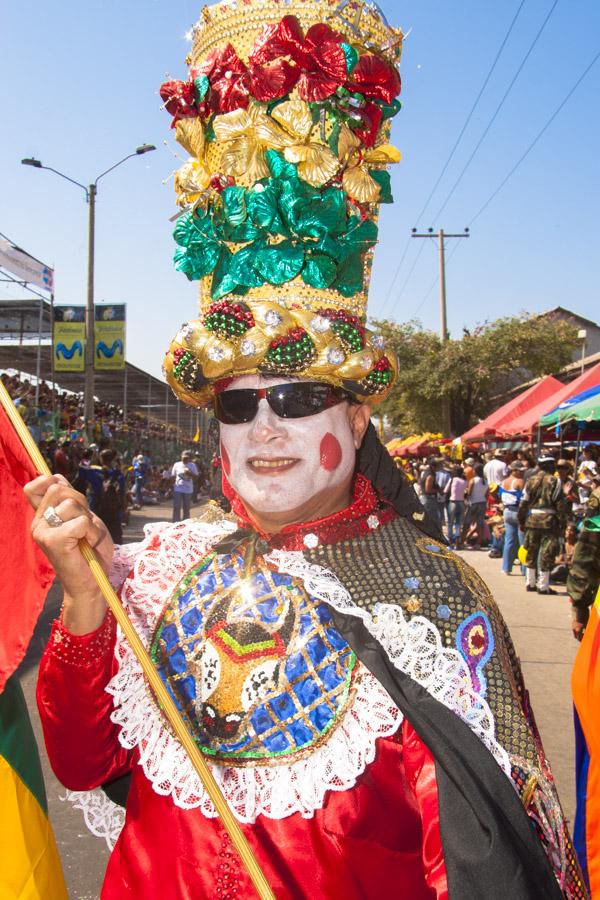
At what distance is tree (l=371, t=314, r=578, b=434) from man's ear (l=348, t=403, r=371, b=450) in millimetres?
26158

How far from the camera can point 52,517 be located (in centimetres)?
152

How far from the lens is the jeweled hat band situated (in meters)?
1.82

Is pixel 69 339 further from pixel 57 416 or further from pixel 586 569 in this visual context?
pixel 586 569

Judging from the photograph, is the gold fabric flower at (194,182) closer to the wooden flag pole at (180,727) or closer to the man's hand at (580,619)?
the wooden flag pole at (180,727)

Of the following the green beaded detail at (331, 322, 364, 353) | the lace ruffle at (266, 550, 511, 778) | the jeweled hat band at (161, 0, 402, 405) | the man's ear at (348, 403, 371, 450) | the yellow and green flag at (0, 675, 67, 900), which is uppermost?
the jeweled hat band at (161, 0, 402, 405)

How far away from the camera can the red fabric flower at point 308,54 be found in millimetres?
1805

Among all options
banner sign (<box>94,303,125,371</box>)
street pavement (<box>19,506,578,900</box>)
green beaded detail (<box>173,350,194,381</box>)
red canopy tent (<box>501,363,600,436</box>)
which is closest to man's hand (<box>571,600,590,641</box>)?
street pavement (<box>19,506,578,900</box>)

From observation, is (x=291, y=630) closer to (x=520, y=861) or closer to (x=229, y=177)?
(x=520, y=861)

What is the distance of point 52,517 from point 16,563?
1.08ft

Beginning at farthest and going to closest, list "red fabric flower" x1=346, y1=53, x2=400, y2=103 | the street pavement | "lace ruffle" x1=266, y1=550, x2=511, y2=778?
the street pavement < "red fabric flower" x1=346, y1=53, x2=400, y2=103 < "lace ruffle" x1=266, y1=550, x2=511, y2=778

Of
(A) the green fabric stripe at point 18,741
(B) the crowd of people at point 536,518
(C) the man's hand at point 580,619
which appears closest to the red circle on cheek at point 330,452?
(A) the green fabric stripe at point 18,741

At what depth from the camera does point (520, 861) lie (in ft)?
4.33

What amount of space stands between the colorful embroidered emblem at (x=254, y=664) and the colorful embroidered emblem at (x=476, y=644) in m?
0.26

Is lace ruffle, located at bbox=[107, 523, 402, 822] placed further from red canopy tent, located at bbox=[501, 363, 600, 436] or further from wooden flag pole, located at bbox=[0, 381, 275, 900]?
red canopy tent, located at bbox=[501, 363, 600, 436]
